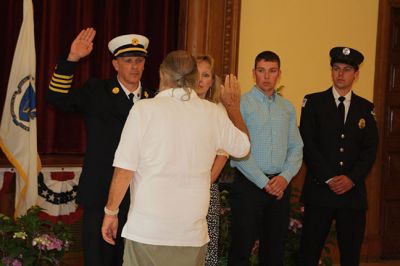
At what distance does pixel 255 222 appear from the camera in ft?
11.5

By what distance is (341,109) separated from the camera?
388 centimetres

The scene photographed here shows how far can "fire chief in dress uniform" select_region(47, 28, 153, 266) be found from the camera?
121 inches

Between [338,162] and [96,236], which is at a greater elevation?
[338,162]

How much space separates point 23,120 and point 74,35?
95 cm

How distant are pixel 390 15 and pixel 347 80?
1.74 m

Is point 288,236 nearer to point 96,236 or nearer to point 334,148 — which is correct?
point 334,148

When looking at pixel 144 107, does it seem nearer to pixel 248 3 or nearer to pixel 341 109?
pixel 341 109

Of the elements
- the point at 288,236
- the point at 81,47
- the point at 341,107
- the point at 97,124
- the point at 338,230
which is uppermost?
the point at 81,47

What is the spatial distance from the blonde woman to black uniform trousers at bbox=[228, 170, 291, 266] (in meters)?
0.22

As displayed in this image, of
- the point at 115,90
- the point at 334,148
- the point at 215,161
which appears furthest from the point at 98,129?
the point at 334,148

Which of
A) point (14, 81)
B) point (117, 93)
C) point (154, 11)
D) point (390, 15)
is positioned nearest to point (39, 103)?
point (14, 81)

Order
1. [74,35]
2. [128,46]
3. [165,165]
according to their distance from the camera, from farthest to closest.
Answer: [74,35] < [128,46] < [165,165]

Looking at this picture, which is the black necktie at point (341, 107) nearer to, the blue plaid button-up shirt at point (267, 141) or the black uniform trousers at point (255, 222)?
the blue plaid button-up shirt at point (267, 141)

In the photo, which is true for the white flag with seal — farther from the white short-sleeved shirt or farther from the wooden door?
the wooden door
